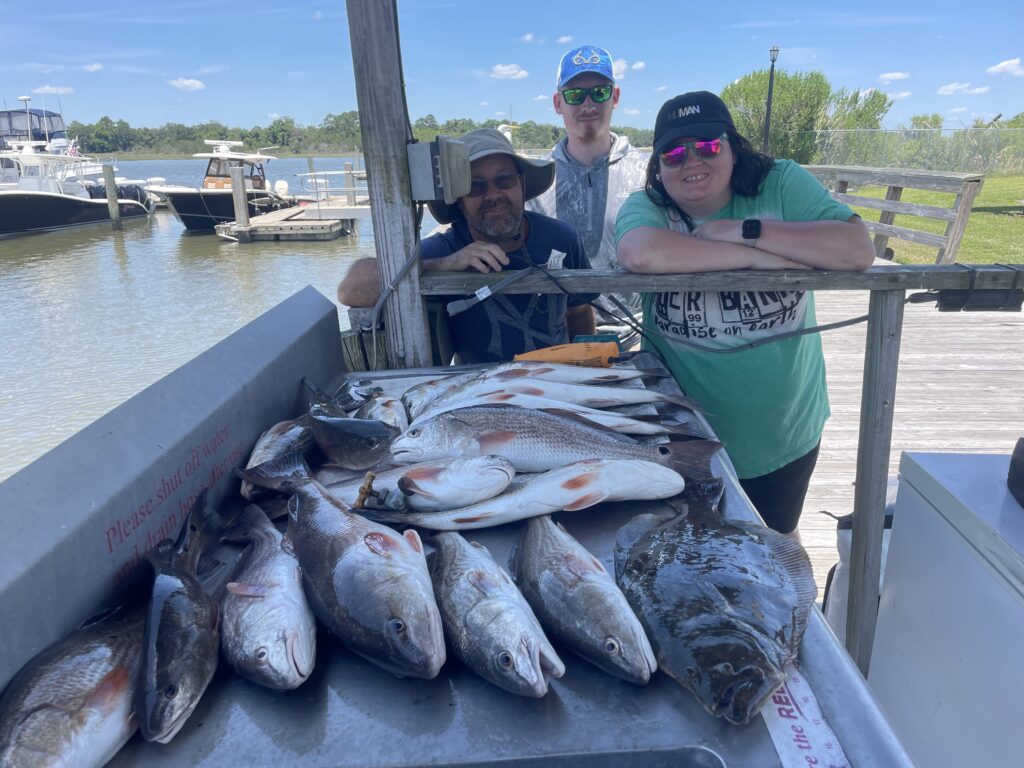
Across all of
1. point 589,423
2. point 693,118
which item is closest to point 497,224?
point 693,118

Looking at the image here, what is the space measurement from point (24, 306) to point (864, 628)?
2367cm

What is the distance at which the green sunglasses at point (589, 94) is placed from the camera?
495cm

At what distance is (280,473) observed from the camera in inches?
80.7

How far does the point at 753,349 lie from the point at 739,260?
482 millimetres

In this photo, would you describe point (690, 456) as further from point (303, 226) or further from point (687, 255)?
point (303, 226)

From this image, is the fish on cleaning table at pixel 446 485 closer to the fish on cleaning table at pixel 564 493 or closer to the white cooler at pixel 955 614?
the fish on cleaning table at pixel 564 493

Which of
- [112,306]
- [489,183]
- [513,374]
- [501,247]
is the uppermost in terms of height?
[489,183]

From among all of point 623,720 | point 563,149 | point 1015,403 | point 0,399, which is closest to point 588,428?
point 623,720

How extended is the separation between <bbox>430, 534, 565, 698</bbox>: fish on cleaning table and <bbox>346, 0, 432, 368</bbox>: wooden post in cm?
147

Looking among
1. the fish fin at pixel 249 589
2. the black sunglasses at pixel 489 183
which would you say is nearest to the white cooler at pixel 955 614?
the fish fin at pixel 249 589

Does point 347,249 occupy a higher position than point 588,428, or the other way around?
point 588,428

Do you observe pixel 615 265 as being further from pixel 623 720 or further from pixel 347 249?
pixel 347 249

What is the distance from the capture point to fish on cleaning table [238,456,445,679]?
1340mm

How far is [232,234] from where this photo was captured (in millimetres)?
29125
